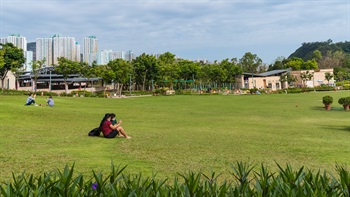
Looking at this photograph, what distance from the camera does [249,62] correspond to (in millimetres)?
113188

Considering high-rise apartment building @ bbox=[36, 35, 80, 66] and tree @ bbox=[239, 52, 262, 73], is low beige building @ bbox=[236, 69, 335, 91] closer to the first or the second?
tree @ bbox=[239, 52, 262, 73]

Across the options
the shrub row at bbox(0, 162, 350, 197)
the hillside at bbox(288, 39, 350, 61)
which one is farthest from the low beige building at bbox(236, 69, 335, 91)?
the shrub row at bbox(0, 162, 350, 197)

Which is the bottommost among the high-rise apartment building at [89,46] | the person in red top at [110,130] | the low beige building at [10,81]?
the person in red top at [110,130]

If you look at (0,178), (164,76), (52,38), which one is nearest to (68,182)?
(0,178)

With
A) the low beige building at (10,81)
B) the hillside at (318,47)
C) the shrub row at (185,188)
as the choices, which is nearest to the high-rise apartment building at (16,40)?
the low beige building at (10,81)

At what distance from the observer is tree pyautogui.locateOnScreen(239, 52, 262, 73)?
113 meters

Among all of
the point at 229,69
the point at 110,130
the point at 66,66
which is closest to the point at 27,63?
the point at 66,66

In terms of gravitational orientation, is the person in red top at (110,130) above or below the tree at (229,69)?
below

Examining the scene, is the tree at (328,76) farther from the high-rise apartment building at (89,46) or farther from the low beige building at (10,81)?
the low beige building at (10,81)

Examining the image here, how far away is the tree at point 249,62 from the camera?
11319 cm

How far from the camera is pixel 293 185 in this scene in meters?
2.28

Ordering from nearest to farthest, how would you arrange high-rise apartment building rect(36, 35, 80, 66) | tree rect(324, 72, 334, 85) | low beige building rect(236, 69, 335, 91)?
tree rect(324, 72, 334, 85), low beige building rect(236, 69, 335, 91), high-rise apartment building rect(36, 35, 80, 66)

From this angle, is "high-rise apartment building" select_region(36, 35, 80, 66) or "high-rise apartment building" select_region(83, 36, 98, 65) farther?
"high-rise apartment building" select_region(83, 36, 98, 65)

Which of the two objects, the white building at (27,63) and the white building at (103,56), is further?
the white building at (103,56)
